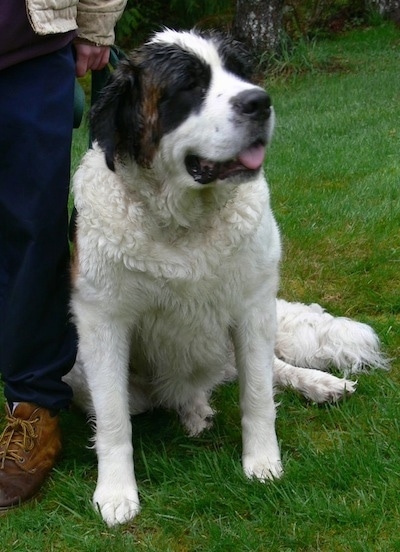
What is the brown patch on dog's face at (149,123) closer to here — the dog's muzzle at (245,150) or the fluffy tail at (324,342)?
the dog's muzzle at (245,150)

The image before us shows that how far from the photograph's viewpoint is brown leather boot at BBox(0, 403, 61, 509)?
3209 mm

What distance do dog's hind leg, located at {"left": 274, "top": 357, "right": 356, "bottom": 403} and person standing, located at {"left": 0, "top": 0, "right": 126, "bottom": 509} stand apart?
917 mm

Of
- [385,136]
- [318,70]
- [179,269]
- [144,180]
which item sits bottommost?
[318,70]

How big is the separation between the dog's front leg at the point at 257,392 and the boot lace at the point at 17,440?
82cm

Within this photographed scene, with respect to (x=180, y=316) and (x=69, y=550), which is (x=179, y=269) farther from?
(x=69, y=550)

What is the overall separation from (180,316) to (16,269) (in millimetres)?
654

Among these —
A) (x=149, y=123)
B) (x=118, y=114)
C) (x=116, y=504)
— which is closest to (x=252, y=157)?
(x=149, y=123)

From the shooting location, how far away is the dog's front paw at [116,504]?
9.74ft

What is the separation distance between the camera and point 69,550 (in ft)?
9.38

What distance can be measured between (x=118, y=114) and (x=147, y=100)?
0.11 m

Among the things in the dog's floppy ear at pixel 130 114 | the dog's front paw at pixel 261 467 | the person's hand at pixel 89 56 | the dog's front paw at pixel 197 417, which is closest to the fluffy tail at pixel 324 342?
the dog's front paw at pixel 197 417

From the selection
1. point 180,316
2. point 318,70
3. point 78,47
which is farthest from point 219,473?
point 318,70

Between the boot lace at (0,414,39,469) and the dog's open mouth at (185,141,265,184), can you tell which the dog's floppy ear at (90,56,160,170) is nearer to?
the dog's open mouth at (185,141,265,184)

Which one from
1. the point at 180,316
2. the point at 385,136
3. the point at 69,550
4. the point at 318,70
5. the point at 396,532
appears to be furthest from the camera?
the point at 318,70
